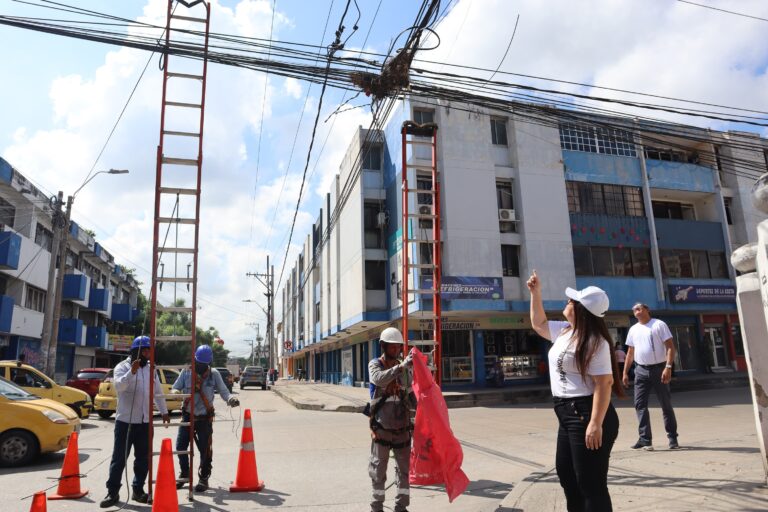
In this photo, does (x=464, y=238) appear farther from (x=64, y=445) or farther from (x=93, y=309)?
(x=93, y=309)

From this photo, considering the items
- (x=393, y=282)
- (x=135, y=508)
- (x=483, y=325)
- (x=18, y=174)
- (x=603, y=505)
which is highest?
(x=18, y=174)

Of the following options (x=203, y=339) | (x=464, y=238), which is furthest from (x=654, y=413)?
(x=203, y=339)

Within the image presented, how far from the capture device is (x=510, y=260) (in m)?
23.2

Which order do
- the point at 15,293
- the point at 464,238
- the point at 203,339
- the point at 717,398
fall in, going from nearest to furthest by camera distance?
the point at 717,398
the point at 464,238
the point at 15,293
the point at 203,339

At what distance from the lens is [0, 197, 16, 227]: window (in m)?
24.3

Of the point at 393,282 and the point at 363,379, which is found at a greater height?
the point at 393,282

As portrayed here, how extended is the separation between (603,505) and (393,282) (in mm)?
22025

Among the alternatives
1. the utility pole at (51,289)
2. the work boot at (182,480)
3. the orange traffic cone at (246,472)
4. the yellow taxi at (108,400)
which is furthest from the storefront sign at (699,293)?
the utility pole at (51,289)

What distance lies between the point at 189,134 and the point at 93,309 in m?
37.8

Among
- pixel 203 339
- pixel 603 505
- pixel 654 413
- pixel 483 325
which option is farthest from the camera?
pixel 203 339

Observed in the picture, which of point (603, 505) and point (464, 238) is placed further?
point (464, 238)

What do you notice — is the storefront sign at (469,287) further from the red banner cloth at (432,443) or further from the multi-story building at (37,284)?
the red banner cloth at (432,443)

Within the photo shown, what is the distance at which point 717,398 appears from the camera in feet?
53.7

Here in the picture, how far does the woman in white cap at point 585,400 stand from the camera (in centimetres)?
319
